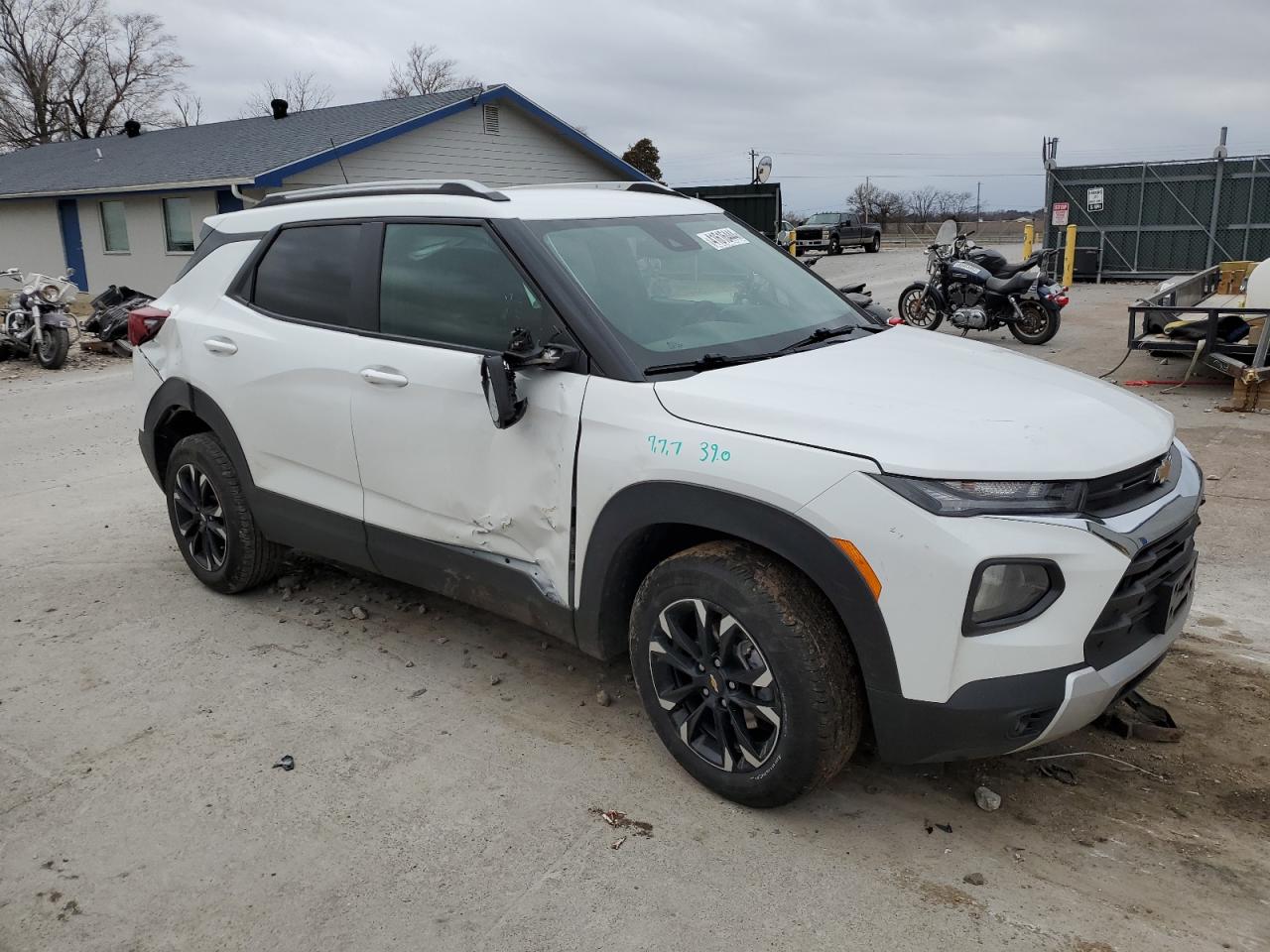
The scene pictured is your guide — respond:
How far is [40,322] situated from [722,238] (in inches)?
494

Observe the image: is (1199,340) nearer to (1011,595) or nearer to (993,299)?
(993,299)

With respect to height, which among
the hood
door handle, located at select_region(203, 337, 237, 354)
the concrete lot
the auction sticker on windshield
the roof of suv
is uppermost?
the roof of suv

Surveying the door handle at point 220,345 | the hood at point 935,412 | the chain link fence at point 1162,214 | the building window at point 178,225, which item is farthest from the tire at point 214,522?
the chain link fence at point 1162,214

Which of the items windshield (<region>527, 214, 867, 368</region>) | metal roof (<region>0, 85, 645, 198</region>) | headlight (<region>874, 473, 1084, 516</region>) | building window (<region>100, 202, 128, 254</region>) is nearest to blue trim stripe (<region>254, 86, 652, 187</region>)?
metal roof (<region>0, 85, 645, 198</region>)

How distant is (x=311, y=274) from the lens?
13.9 ft

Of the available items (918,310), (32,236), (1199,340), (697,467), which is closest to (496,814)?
(697,467)

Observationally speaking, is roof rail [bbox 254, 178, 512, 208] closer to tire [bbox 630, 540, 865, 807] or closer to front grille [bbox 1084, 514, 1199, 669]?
tire [bbox 630, 540, 865, 807]

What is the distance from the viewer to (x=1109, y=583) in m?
2.61

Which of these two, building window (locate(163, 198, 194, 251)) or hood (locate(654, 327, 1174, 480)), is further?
building window (locate(163, 198, 194, 251))

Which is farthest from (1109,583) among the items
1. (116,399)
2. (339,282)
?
(116,399)

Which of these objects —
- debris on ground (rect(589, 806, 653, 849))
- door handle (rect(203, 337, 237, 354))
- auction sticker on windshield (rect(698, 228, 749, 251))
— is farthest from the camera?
door handle (rect(203, 337, 237, 354))

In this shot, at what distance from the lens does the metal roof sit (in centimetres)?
1945

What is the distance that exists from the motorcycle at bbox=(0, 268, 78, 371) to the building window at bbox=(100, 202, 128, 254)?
10.2 meters

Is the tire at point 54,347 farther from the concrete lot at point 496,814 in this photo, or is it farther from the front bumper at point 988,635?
the front bumper at point 988,635
